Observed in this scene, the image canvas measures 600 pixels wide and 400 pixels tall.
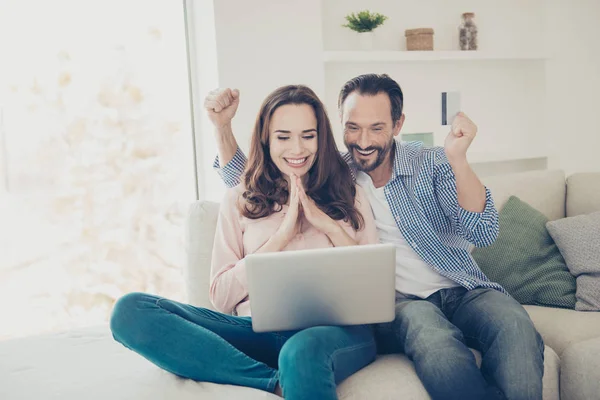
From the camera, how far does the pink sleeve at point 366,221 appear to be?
208 centimetres

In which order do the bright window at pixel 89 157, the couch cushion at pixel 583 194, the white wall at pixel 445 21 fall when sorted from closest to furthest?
1. the couch cushion at pixel 583 194
2. the bright window at pixel 89 157
3. the white wall at pixel 445 21

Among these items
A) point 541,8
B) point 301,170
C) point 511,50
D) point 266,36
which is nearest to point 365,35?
point 266,36

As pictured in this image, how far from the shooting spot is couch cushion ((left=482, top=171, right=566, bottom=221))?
2662 mm

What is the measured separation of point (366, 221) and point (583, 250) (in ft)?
2.69

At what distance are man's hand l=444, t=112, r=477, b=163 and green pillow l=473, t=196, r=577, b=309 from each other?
56 cm

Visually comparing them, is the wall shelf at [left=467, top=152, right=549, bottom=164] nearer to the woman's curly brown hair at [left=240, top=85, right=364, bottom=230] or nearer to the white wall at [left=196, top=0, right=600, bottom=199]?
the white wall at [left=196, top=0, right=600, bottom=199]

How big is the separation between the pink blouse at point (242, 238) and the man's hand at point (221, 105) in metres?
0.28

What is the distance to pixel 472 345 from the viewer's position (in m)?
1.92

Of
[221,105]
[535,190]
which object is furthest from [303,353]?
[535,190]

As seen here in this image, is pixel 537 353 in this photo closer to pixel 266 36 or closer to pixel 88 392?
pixel 88 392

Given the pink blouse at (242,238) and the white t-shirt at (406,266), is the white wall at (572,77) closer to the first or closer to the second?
the white t-shirt at (406,266)

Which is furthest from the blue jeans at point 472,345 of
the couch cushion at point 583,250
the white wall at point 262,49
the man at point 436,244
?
the white wall at point 262,49

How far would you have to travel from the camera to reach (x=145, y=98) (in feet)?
10.3

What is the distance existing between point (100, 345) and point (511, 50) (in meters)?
2.66
